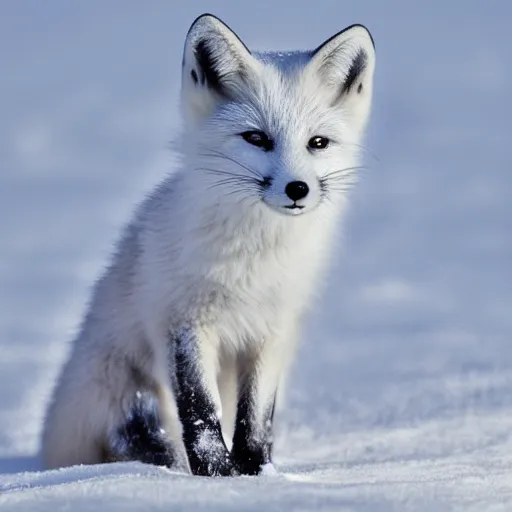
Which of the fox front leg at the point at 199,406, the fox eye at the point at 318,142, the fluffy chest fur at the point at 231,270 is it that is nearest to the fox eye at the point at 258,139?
the fox eye at the point at 318,142

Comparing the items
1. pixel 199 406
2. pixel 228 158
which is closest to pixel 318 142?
pixel 228 158

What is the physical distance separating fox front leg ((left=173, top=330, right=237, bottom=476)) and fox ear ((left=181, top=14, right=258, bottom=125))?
0.82 meters

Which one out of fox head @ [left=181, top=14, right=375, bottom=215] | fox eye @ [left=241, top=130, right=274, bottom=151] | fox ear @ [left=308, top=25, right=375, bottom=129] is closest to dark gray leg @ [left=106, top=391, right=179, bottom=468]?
fox head @ [left=181, top=14, right=375, bottom=215]

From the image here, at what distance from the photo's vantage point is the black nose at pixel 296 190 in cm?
312

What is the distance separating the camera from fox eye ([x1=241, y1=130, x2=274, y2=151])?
330 cm

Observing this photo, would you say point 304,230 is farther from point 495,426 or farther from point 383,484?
point 495,426

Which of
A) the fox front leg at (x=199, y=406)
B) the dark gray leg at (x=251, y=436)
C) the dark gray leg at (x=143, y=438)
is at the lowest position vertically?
the dark gray leg at (x=143, y=438)

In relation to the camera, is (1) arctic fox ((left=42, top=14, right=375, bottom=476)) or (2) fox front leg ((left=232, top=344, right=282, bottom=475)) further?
(2) fox front leg ((left=232, top=344, right=282, bottom=475))

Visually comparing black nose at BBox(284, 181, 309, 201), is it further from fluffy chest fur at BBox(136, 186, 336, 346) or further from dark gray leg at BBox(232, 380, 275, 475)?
dark gray leg at BBox(232, 380, 275, 475)

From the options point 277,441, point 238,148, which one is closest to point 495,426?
point 277,441

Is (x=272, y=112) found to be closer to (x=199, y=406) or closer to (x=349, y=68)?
(x=349, y=68)

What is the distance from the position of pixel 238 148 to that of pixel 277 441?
2.08m

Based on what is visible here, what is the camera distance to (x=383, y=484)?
8.41 ft

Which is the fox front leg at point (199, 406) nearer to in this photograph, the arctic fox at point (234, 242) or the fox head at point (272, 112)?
the arctic fox at point (234, 242)
